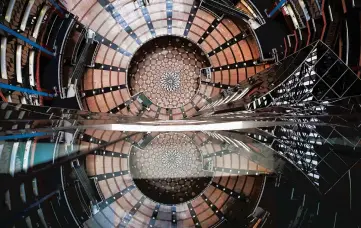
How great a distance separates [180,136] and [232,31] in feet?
13.4

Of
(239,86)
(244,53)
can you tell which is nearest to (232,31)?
(244,53)

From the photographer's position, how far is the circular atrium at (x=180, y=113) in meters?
7.08

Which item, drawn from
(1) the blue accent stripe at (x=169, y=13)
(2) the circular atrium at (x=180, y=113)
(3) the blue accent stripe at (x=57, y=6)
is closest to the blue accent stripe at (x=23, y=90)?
(2) the circular atrium at (x=180, y=113)

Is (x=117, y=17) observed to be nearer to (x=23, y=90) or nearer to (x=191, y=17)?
(x=191, y=17)

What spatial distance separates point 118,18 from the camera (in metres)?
12.4

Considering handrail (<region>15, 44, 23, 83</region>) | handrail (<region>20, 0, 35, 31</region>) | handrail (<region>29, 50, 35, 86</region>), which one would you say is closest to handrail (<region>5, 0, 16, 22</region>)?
handrail (<region>20, 0, 35, 31</region>)

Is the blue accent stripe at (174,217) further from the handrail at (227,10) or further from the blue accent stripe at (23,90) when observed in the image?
the handrail at (227,10)

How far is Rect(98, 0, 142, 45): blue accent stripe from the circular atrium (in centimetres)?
3

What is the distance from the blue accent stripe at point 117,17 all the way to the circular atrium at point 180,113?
3 centimetres

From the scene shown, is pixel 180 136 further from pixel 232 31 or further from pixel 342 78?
pixel 342 78

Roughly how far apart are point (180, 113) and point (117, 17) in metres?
3.97

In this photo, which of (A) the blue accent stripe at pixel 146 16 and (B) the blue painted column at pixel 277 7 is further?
(A) the blue accent stripe at pixel 146 16

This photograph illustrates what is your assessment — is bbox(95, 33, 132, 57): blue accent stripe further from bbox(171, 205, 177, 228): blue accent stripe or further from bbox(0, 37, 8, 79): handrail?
bbox(171, 205, 177, 228): blue accent stripe

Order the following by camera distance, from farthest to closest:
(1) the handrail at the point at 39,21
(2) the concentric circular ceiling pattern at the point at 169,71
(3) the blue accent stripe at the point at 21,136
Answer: (2) the concentric circular ceiling pattern at the point at 169,71, (1) the handrail at the point at 39,21, (3) the blue accent stripe at the point at 21,136
